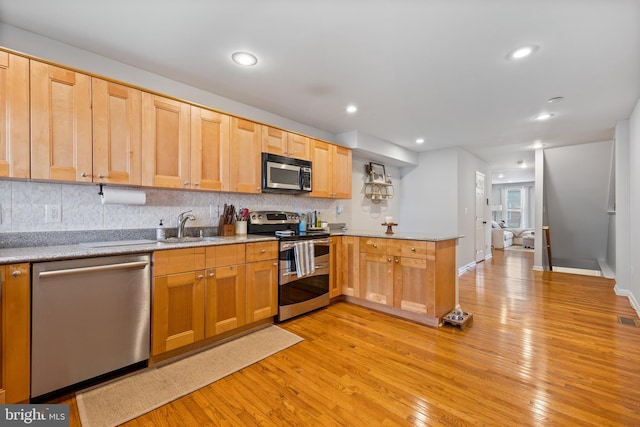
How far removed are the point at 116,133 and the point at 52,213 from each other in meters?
0.78

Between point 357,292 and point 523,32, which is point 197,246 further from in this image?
point 523,32

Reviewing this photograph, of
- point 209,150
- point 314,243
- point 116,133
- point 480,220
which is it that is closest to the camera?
point 116,133

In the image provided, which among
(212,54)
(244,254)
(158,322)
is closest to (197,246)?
(244,254)

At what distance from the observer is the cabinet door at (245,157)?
9.49 feet

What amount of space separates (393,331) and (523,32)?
109 inches

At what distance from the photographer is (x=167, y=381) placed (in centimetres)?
198

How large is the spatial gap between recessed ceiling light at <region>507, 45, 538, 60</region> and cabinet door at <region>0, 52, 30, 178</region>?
3.51 meters

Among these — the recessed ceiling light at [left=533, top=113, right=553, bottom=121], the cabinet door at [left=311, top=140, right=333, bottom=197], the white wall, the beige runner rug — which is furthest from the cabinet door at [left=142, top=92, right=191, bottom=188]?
the white wall

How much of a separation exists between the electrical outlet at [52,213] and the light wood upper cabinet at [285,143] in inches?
73.7

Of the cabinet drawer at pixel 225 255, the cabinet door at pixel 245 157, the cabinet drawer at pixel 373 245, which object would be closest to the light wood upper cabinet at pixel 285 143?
the cabinet door at pixel 245 157

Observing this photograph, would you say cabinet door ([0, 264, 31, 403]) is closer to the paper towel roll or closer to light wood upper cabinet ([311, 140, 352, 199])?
the paper towel roll

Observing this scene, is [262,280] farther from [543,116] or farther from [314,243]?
[543,116]

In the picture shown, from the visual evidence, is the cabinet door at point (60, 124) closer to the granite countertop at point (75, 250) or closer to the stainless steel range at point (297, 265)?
the granite countertop at point (75, 250)

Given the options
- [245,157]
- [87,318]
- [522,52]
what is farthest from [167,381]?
[522,52]
